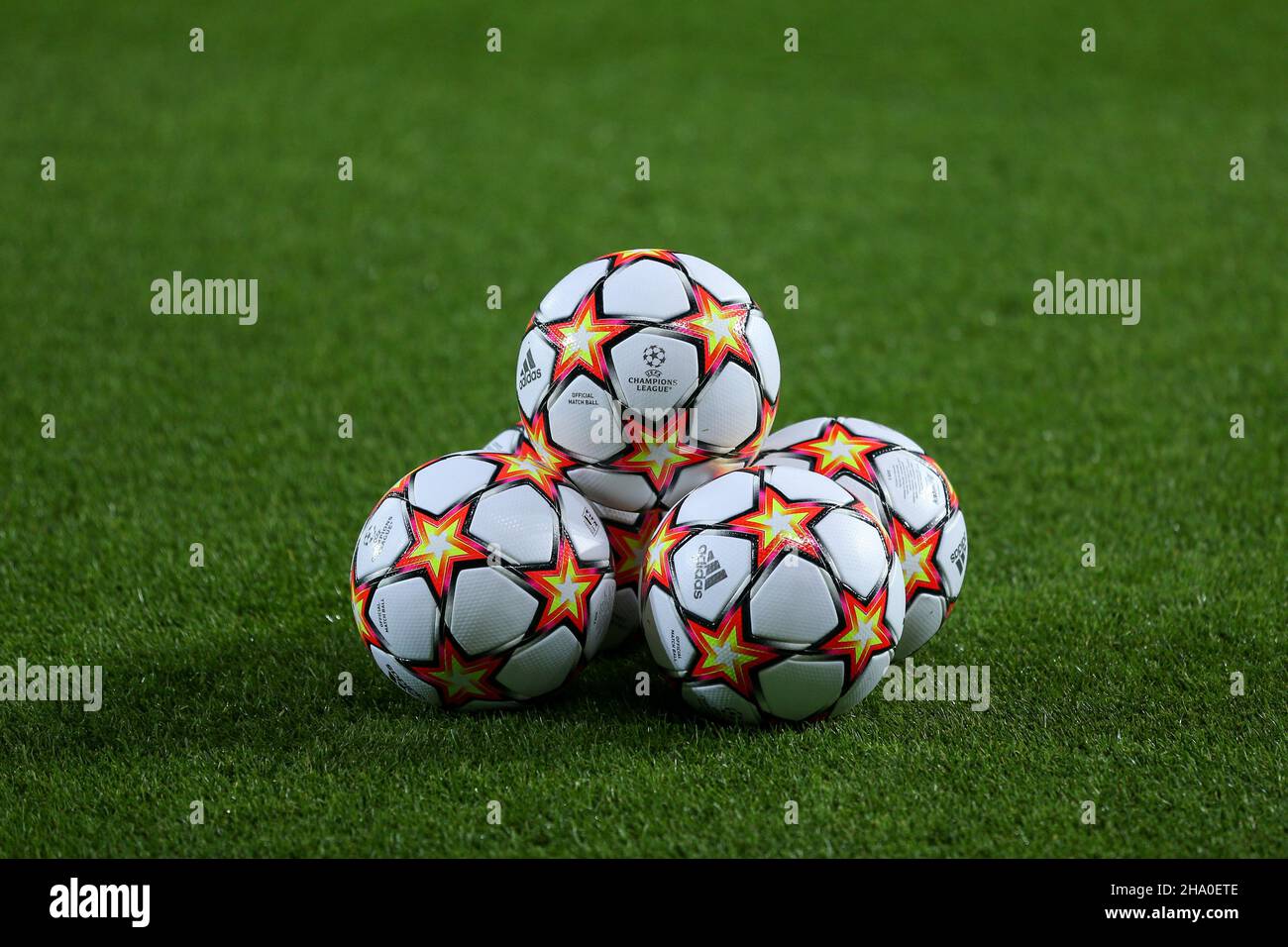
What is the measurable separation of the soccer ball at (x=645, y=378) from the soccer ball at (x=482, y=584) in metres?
0.22

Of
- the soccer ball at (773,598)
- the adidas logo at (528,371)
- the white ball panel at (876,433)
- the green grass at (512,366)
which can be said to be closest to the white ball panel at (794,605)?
the soccer ball at (773,598)

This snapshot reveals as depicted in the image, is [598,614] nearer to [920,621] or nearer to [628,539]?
[628,539]

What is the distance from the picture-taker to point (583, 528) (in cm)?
497

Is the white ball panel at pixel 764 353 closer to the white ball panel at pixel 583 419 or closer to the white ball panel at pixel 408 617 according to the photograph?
the white ball panel at pixel 583 419

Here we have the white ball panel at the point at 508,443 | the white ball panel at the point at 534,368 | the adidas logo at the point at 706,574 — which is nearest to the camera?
the adidas logo at the point at 706,574

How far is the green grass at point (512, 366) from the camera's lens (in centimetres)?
457

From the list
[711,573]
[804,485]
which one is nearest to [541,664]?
[711,573]

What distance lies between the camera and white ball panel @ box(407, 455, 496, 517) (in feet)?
16.1

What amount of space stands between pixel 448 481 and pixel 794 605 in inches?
53.6

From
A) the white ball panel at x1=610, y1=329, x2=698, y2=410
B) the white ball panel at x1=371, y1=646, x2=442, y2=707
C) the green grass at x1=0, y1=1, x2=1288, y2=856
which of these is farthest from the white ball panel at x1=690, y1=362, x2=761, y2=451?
the white ball panel at x1=371, y1=646, x2=442, y2=707

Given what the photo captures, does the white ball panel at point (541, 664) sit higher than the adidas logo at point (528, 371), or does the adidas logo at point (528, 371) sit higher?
the adidas logo at point (528, 371)

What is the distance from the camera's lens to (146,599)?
6227 millimetres

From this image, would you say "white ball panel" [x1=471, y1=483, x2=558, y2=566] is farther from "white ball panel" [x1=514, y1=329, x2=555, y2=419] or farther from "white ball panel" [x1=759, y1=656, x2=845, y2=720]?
"white ball panel" [x1=759, y1=656, x2=845, y2=720]

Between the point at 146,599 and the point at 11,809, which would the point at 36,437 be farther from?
the point at 11,809
